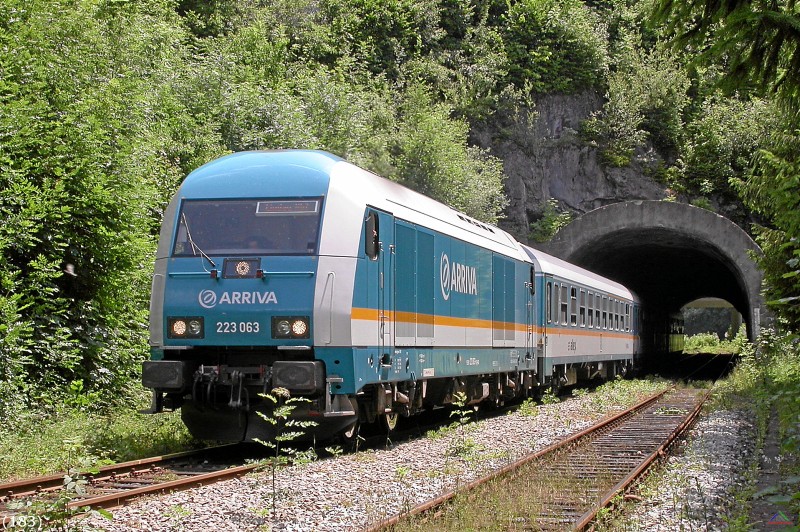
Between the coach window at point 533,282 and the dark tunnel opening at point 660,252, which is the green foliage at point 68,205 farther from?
the dark tunnel opening at point 660,252

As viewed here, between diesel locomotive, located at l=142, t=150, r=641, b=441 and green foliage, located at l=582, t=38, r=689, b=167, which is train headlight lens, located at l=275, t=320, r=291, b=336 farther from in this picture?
green foliage, located at l=582, t=38, r=689, b=167

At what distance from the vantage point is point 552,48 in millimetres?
45906

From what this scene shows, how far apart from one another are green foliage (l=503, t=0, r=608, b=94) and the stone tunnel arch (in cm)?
973

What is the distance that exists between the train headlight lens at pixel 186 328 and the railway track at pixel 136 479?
1414 millimetres

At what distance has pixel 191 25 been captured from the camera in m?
40.4

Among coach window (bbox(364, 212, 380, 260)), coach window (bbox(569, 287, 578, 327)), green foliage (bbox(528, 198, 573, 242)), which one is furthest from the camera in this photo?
green foliage (bbox(528, 198, 573, 242))

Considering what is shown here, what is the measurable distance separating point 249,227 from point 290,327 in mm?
1386

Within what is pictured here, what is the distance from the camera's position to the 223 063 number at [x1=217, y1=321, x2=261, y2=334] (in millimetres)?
10664

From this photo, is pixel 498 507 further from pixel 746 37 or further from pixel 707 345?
pixel 707 345

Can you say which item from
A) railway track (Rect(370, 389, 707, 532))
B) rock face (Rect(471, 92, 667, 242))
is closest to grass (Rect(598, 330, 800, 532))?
railway track (Rect(370, 389, 707, 532))

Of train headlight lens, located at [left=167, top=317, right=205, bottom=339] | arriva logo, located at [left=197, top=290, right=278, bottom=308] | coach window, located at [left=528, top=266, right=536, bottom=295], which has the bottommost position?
train headlight lens, located at [left=167, top=317, right=205, bottom=339]

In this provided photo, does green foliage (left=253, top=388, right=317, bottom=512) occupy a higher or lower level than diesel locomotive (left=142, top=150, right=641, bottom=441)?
lower

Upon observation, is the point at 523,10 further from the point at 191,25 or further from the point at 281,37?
the point at 191,25

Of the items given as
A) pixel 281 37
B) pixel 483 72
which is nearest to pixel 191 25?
pixel 281 37
